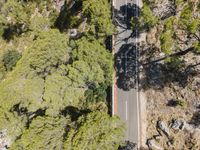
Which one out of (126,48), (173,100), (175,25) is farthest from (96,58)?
(173,100)

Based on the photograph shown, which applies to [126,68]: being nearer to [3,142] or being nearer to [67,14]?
[67,14]

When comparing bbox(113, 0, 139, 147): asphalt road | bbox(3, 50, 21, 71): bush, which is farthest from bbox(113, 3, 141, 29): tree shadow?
bbox(3, 50, 21, 71): bush

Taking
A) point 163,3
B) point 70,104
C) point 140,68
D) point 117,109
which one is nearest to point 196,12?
point 163,3

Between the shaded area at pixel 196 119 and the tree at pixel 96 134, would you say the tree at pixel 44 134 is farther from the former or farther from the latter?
the shaded area at pixel 196 119

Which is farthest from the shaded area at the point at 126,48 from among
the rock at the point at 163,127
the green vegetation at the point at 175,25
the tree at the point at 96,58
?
the rock at the point at 163,127

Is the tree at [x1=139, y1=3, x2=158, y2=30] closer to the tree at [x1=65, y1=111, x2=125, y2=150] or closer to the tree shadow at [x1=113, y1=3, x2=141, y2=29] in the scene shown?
the tree shadow at [x1=113, y1=3, x2=141, y2=29]

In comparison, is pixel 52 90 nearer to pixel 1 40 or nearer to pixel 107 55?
pixel 107 55
